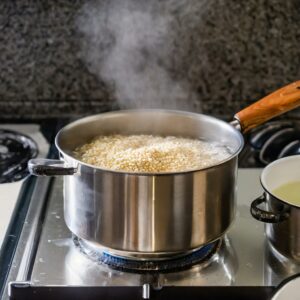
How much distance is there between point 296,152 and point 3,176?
0.50 metres

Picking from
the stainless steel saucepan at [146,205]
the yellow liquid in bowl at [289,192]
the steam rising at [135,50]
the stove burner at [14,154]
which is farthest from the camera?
the steam rising at [135,50]

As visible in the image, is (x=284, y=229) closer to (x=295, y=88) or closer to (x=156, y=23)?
(x=295, y=88)

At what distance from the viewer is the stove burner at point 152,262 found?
2.78 ft

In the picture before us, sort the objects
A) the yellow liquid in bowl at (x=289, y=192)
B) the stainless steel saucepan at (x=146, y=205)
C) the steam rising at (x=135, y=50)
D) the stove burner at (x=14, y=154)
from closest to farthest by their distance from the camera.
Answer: the stainless steel saucepan at (x=146, y=205) < the yellow liquid in bowl at (x=289, y=192) < the stove burner at (x=14, y=154) < the steam rising at (x=135, y=50)

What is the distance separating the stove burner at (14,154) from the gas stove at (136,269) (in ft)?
0.44

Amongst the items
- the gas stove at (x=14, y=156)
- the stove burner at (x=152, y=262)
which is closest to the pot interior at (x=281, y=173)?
the stove burner at (x=152, y=262)

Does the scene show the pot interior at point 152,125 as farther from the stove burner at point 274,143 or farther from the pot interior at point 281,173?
the stove burner at point 274,143

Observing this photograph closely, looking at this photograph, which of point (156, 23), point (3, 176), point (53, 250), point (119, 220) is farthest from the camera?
point (156, 23)

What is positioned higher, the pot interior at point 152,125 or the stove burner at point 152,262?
the pot interior at point 152,125

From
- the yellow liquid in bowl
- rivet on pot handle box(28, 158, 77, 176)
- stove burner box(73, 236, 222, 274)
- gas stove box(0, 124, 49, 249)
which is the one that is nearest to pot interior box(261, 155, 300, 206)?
the yellow liquid in bowl

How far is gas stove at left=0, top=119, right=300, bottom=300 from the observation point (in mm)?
803

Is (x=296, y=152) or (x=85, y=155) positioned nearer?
(x=85, y=155)

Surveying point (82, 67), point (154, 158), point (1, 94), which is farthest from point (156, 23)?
point (154, 158)

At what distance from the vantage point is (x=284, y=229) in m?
0.85
